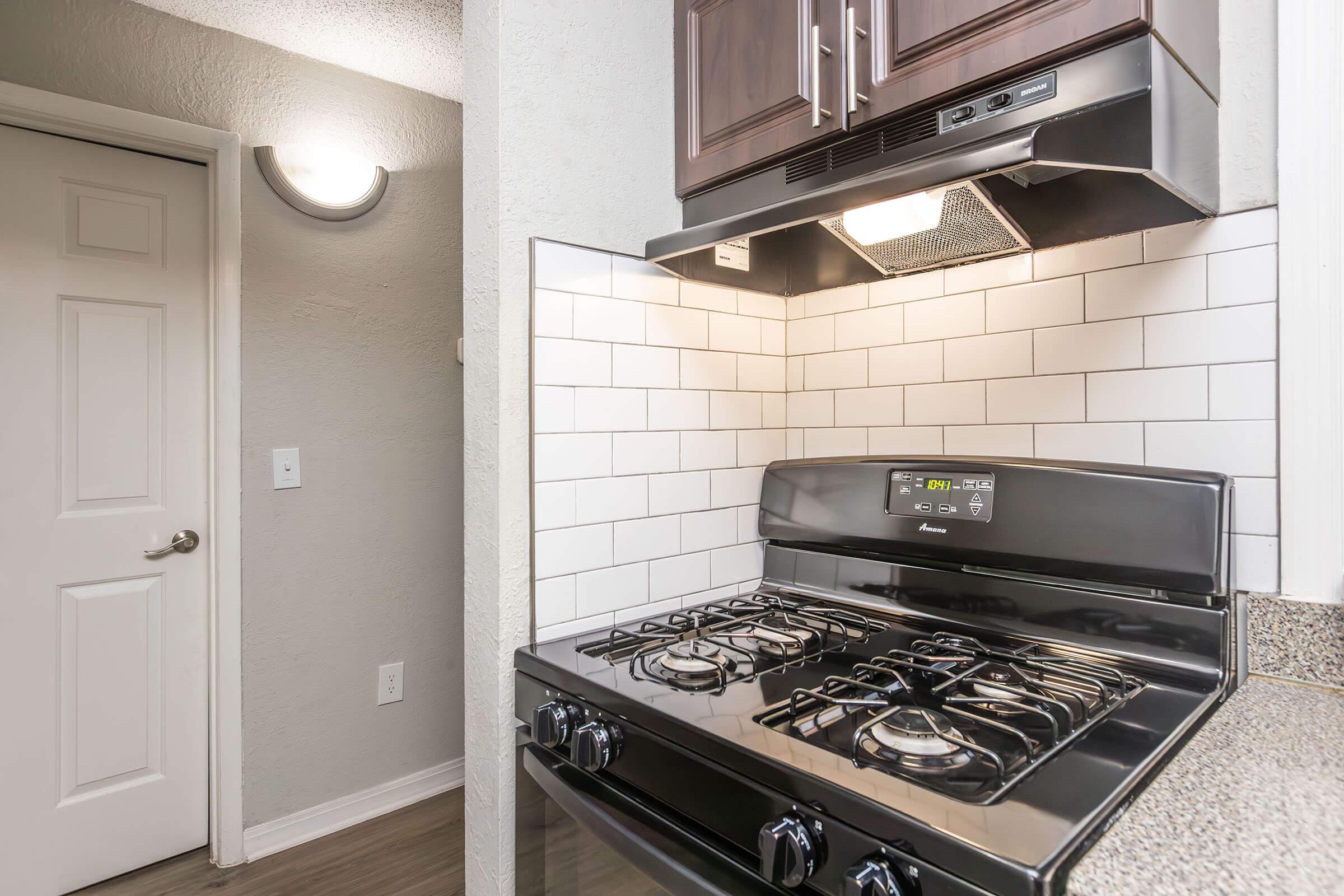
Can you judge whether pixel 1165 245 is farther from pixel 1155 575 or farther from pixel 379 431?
pixel 379 431

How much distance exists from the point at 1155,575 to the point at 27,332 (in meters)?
2.52

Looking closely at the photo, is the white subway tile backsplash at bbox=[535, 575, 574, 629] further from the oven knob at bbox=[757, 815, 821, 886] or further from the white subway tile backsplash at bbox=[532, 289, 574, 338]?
the oven knob at bbox=[757, 815, 821, 886]

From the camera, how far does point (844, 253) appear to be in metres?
1.39

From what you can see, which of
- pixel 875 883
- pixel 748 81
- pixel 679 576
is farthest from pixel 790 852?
pixel 748 81

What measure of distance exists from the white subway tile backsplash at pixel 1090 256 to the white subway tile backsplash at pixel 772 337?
0.55 meters

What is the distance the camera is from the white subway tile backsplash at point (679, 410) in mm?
1352

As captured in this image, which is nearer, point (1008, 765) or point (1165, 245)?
point (1008, 765)

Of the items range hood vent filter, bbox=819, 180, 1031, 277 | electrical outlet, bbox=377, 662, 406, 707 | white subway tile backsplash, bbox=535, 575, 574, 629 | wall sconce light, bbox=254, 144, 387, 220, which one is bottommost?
electrical outlet, bbox=377, 662, 406, 707

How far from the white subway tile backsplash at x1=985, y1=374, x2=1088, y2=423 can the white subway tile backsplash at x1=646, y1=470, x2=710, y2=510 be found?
0.55 metres

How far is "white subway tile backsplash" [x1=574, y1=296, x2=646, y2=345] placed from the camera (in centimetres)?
124

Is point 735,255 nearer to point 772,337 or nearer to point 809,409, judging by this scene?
point 772,337

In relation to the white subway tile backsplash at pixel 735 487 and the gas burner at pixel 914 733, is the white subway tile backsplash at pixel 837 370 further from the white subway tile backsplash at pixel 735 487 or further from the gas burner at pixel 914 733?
the gas burner at pixel 914 733

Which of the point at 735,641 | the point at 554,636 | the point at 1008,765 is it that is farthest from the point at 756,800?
the point at 554,636

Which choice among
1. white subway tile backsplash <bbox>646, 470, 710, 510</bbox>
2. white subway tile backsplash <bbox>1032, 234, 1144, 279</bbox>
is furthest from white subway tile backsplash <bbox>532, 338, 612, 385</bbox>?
white subway tile backsplash <bbox>1032, 234, 1144, 279</bbox>
